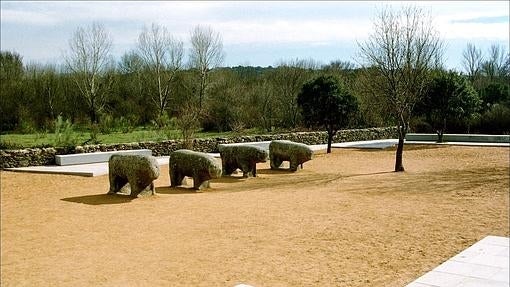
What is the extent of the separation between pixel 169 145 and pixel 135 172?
9243mm

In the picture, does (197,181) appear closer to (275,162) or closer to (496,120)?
(275,162)

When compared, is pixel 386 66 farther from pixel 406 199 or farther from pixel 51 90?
pixel 51 90

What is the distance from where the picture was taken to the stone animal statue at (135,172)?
11.5m

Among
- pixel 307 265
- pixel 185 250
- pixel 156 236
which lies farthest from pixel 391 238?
pixel 156 236

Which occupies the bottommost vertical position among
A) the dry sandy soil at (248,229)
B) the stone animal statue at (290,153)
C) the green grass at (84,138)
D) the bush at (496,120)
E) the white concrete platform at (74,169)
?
the dry sandy soil at (248,229)

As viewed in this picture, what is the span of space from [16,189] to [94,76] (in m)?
18.9

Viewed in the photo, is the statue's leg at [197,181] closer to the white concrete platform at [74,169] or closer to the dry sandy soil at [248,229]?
the dry sandy soil at [248,229]

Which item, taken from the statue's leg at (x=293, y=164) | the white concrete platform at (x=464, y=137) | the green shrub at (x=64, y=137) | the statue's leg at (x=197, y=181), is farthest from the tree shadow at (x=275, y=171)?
the white concrete platform at (x=464, y=137)

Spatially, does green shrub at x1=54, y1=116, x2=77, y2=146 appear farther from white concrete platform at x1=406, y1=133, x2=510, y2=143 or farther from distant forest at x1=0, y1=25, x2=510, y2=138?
white concrete platform at x1=406, y1=133, x2=510, y2=143

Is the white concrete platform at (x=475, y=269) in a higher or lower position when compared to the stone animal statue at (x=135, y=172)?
lower

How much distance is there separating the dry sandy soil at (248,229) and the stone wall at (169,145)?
2.11m

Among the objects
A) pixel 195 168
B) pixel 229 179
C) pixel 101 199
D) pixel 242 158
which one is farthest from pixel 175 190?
pixel 242 158

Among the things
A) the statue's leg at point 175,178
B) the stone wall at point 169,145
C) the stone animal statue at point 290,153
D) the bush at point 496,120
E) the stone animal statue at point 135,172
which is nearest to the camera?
the stone animal statue at point 135,172

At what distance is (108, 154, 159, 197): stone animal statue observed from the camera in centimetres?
1151
